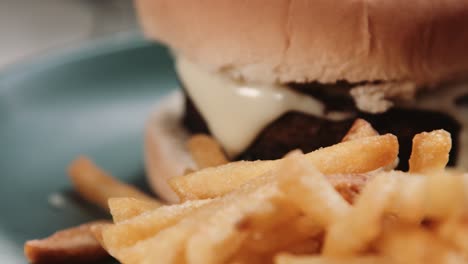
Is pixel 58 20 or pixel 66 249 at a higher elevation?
pixel 66 249

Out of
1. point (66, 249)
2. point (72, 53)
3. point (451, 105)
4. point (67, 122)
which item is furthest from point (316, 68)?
point (72, 53)

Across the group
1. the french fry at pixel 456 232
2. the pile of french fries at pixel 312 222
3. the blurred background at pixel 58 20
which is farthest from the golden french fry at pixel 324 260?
the blurred background at pixel 58 20

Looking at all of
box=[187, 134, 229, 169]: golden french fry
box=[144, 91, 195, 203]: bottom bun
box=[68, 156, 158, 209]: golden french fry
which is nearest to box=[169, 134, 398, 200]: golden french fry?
box=[187, 134, 229, 169]: golden french fry

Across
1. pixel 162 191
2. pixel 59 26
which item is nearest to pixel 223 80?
pixel 162 191

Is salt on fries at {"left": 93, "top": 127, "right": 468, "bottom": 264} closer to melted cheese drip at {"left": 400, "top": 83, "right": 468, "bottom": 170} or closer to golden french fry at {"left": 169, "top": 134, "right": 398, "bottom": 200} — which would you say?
golden french fry at {"left": 169, "top": 134, "right": 398, "bottom": 200}

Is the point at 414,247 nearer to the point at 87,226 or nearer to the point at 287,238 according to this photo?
the point at 287,238
